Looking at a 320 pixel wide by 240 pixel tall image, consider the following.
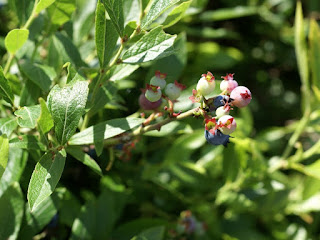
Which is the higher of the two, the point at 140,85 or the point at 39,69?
the point at 39,69

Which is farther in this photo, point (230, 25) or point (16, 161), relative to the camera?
point (230, 25)

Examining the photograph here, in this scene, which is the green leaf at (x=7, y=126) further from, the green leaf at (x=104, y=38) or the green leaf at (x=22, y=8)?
the green leaf at (x=22, y=8)

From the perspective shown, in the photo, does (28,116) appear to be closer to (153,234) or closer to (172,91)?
(172,91)

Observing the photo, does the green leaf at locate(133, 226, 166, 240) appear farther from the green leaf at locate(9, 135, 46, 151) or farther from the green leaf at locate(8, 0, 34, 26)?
the green leaf at locate(8, 0, 34, 26)

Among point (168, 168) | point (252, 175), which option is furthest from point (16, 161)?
point (252, 175)

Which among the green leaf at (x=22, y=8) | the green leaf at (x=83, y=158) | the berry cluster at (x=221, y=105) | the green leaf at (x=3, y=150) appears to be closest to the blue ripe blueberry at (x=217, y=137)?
the berry cluster at (x=221, y=105)

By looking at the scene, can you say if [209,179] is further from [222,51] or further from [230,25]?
[230,25]
